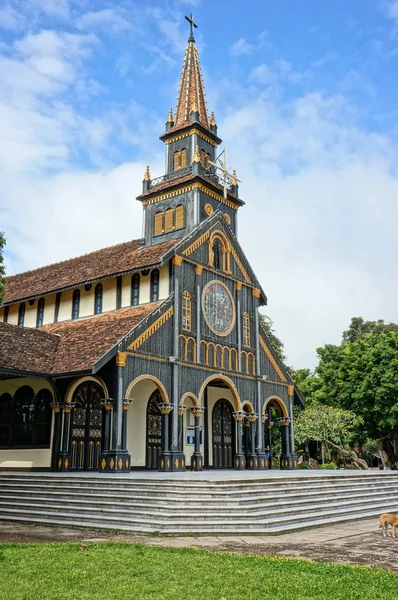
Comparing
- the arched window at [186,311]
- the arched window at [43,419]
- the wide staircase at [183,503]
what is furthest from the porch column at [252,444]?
the arched window at [43,419]

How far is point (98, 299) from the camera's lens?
1104 inches

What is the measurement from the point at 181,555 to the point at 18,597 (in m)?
3.37

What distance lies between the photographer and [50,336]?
2625 centimetres

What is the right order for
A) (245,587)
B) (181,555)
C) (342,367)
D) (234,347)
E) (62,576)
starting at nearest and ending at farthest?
(245,587) < (62,576) < (181,555) < (234,347) < (342,367)

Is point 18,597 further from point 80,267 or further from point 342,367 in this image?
point 342,367

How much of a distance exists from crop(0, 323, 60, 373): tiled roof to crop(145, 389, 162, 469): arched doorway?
496 centimetres

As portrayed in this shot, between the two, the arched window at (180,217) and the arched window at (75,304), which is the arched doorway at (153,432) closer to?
the arched window at (75,304)

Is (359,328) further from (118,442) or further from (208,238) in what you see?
(118,442)

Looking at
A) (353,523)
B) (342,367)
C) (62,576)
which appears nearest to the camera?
(62,576)

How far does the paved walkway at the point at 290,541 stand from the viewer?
406 inches

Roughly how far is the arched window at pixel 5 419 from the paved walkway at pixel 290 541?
38.0 ft

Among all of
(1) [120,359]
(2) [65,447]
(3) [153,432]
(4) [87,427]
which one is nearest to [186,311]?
(1) [120,359]

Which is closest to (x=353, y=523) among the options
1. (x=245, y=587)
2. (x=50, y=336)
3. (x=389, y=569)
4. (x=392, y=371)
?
→ (x=389, y=569)

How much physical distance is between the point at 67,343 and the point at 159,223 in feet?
28.6
